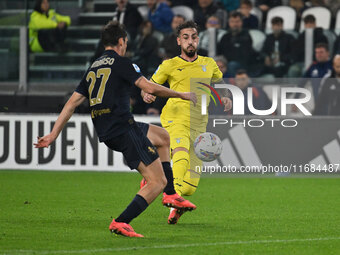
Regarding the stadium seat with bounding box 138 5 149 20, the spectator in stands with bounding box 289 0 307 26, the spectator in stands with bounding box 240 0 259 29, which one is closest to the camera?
the spectator in stands with bounding box 240 0 259 29

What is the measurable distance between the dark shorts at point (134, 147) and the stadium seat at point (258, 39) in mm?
8714

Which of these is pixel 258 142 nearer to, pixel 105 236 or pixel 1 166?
pixel 1 166

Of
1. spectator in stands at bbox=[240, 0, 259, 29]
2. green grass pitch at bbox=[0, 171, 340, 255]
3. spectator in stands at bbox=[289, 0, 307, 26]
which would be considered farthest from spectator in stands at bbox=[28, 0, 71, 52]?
spectator in stands at bbox=[289, 0, 307, 26]

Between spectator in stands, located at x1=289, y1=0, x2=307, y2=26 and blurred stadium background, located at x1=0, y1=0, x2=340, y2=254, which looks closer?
blurred stadium background, located at x1=0, y1=0, x2=340, y2=254

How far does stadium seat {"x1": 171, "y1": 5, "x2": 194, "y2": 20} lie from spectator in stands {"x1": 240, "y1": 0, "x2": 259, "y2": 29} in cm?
110

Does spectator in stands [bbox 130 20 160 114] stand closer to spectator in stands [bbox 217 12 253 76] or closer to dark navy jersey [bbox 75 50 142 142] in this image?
spectator in stands [bbox 217 12 253 76]

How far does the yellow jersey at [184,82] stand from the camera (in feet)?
32.2

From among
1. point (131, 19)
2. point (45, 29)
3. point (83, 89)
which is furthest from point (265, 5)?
point (83, 89)

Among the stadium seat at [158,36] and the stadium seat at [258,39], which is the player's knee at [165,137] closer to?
the stadium seat at [258,39]

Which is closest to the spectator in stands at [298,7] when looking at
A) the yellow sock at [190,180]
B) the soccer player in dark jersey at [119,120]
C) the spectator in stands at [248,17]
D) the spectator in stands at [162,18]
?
the spectator in stands at [248,17]

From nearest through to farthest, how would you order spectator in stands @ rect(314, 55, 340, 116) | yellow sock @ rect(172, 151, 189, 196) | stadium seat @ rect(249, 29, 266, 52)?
1. yellow sock @ rect(172, 151, 189, 196)
2. spectator in stands @ rect(314, 55, 340, 116)
3. stadium seat @ rect(249, 29, 266, 52)

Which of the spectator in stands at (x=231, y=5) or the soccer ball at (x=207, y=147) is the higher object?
the spectator in stands at (x=231, y=5)

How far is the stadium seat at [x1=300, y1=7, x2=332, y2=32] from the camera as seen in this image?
17219 millimetres

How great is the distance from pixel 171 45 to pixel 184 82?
6686 mm
